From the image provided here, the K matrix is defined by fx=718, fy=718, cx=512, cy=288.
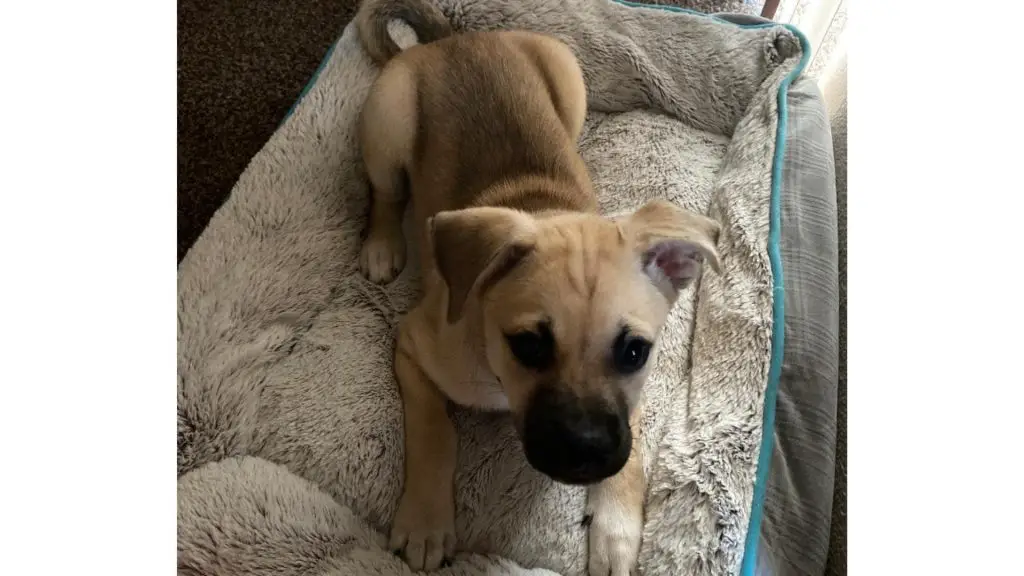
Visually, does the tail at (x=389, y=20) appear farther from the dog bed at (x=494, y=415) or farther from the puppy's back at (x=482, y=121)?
the puppy's back at (x=482, y=121)

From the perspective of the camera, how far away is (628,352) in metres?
1.58

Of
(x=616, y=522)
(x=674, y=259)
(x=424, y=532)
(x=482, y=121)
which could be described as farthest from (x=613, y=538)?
(x=482, y=121)

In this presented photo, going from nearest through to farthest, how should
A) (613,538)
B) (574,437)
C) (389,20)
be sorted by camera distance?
(574,437) < (613,538) < (389,20)

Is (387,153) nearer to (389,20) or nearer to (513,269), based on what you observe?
(389,20)

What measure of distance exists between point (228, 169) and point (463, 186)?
1.14 m

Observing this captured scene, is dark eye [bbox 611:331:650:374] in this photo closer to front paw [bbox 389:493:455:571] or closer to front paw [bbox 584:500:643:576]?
front paw [bbox 584:500:643:576]

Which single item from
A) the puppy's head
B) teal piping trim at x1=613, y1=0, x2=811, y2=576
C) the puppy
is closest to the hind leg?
the puppy

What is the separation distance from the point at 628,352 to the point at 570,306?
0.57 feet

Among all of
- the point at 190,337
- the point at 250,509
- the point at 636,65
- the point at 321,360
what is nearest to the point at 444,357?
the point at 321,360

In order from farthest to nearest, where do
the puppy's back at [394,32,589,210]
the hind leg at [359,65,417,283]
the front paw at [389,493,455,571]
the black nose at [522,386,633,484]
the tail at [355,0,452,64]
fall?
the tail at [355,0,452,64] < the hind leg at [359,65,417,283] < the puppy's back at [394,32,589,210] < the front paw at [389,493,455,571] < the black nose at [522,386,633,484]

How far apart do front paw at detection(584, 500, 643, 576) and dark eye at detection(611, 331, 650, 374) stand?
484mm

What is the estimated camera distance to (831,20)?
2.87 metres

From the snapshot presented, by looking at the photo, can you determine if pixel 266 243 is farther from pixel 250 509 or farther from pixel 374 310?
pixel 250 509

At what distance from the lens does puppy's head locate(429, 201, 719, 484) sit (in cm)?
149
